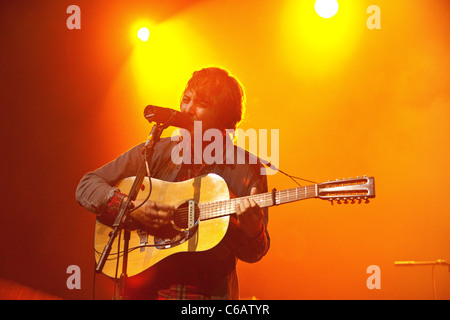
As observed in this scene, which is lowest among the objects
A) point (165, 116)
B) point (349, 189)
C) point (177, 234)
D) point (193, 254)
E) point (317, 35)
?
point (193, 254)

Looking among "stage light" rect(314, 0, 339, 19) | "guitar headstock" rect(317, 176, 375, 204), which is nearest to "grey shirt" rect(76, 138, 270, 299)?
"guitar headstock" rect(317, 176, 375, 204)

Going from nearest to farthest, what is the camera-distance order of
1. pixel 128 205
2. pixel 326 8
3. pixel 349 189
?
pixel 349 189
pixel 128 205
pixel 326 8

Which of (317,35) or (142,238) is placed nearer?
(142,238)

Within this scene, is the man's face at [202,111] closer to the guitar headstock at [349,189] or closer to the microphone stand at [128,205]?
the microphone stand at [128,205]

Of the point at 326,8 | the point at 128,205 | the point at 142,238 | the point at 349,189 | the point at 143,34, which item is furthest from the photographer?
the point at 143,34

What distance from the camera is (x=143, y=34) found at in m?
4.77

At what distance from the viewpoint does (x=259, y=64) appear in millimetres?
4664

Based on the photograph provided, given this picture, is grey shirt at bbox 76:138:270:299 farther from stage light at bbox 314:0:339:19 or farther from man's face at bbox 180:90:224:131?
stage light at bbox 314:0:339:19

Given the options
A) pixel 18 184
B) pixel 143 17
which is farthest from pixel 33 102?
pixel 143 17

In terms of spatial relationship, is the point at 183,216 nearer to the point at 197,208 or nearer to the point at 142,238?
the point at 197,208

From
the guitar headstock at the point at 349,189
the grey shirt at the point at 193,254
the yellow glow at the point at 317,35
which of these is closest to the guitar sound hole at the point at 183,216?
the grey shirt at the point at 193,254

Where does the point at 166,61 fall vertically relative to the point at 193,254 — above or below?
above

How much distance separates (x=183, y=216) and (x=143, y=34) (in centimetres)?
313

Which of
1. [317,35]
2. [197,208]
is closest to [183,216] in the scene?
[197,208]
